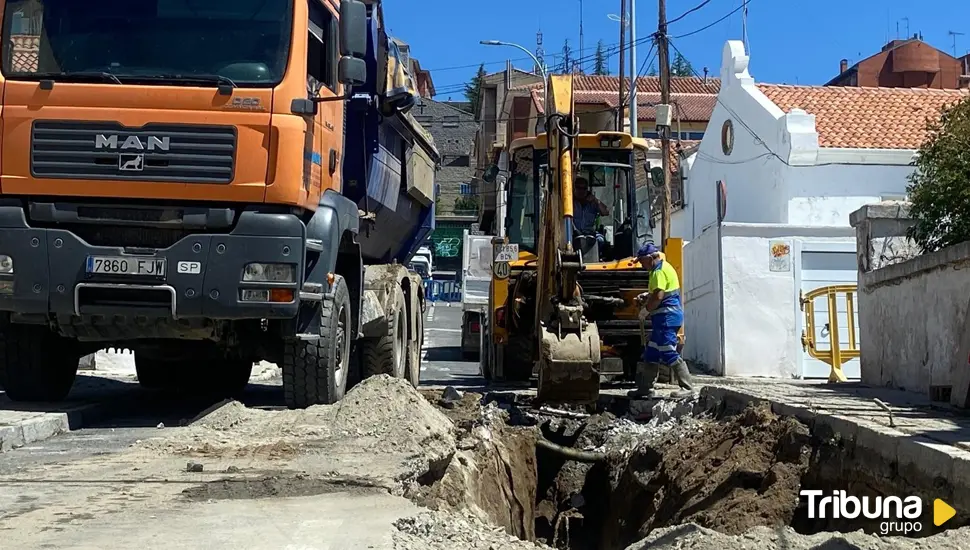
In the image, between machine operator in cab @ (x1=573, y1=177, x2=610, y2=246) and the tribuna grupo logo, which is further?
machine operator in cab @ (x1=573, y1=177, x2=610, y2=246)

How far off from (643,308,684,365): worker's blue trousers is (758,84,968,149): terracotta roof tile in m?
11.2

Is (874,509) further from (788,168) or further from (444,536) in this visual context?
(788,168)

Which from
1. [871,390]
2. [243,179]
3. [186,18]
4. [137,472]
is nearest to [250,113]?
[243,179]

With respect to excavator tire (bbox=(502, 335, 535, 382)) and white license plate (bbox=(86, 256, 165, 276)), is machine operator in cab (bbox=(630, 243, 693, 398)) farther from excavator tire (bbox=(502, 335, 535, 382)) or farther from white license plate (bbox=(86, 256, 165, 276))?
white license plate (bbox=(86, 256, 165, 276))

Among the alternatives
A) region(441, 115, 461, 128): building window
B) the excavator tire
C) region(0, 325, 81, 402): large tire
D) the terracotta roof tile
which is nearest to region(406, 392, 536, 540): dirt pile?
the excavator tire

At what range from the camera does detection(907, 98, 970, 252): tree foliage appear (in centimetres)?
966

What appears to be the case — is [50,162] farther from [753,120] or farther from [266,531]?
[753,120]

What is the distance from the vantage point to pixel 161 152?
7.07m

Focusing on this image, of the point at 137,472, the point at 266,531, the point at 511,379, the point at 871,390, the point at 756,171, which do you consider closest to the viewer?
the point at 266,531

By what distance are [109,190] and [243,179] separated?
92 cm

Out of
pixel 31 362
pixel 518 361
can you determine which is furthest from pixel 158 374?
pixel 518 361

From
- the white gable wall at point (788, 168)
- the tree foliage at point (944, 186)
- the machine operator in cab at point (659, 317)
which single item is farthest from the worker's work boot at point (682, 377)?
the white gable wall at point (788, 168)

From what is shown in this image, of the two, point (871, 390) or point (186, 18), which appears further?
point (871, 390)

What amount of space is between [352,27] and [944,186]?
5.92 meters
